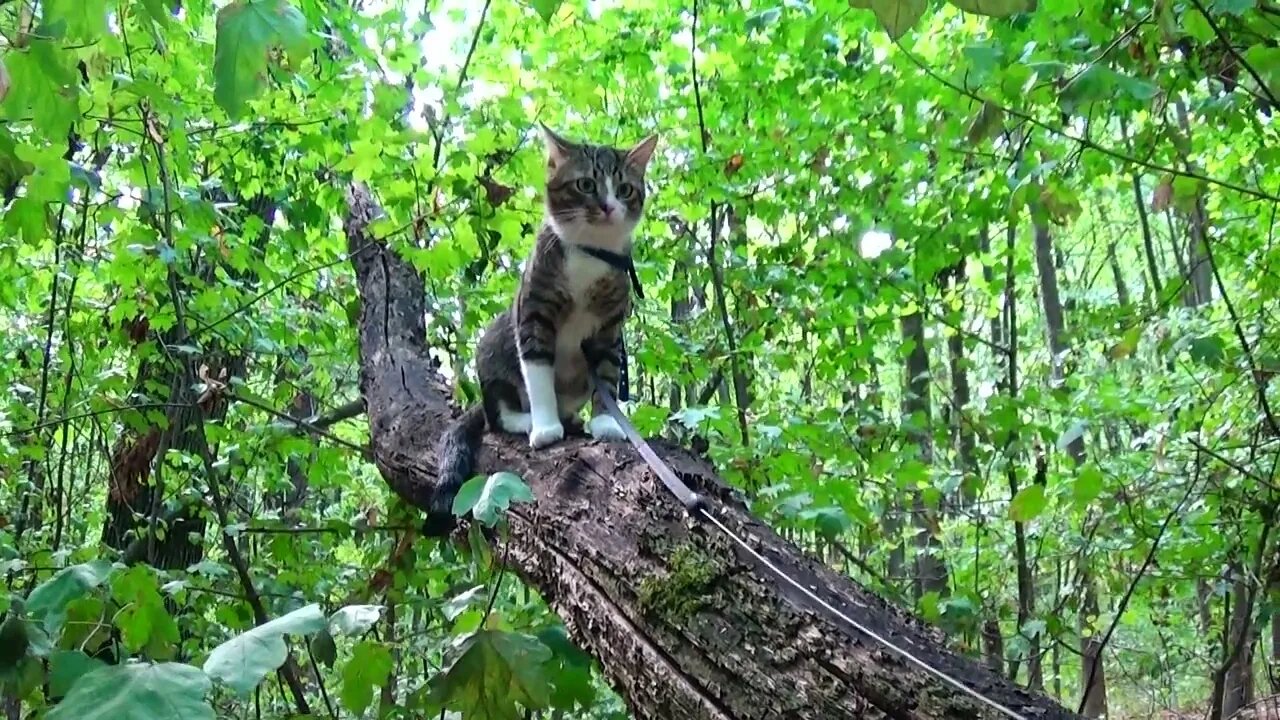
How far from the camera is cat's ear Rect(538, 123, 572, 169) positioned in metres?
3.42

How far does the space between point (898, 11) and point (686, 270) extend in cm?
387

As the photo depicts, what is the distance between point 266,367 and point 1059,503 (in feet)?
14.3

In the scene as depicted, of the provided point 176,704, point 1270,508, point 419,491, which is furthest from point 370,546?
point 1270,508

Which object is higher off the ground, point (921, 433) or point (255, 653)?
point (921, 433)

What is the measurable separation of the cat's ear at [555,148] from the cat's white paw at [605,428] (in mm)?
1054

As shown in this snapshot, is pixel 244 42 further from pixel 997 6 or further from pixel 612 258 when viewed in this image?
pixel 612 258

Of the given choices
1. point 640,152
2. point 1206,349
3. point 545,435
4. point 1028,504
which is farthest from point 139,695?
point 1206,349

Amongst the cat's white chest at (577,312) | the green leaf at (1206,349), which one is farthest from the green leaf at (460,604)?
the green leaf at (1206,349)

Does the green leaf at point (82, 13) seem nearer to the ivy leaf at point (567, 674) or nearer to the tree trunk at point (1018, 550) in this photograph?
the ivy leaf at point (567, 674)

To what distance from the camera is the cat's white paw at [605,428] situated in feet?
9.27

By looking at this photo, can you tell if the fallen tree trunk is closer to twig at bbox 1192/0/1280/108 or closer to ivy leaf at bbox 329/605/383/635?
ivy leaf at bbox 329/605/383/635

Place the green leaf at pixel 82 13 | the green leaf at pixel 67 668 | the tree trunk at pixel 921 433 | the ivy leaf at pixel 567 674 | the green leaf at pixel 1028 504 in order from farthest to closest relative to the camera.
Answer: the tree trunk at pixel 921 433 < the green leaf at pixel 1028 504 < the ivy leaf at pixel 567 674 < the green leaf at pixel 67 668 < the green leaf at pixel 82 13

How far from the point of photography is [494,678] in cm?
142

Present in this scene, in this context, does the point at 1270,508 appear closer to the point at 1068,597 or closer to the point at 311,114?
the point at 1068,597
